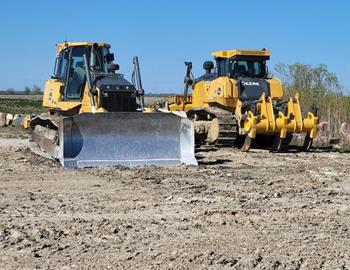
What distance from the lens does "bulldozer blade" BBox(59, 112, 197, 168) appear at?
10688 millimetres

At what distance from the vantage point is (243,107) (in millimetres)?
14734

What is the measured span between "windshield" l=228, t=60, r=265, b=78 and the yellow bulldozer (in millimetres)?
3407

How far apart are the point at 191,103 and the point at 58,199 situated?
10.3 meters

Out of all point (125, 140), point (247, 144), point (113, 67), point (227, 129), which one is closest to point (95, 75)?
point (113, 67)

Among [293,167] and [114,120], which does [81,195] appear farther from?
[293,167]

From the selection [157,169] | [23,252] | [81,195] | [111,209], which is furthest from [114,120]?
[23,252]

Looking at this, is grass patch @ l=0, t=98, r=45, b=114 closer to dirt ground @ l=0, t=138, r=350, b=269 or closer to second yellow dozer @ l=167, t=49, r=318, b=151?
second yellow dozer @ l=167, t=49, r=318, b=151

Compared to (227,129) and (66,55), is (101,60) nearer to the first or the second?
(66,55)

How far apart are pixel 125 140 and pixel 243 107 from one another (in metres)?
4.44

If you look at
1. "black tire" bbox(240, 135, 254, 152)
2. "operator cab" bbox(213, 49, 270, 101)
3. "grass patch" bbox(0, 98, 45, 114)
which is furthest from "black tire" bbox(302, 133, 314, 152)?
"grass patch" bbox(0, 98, 45, 114)

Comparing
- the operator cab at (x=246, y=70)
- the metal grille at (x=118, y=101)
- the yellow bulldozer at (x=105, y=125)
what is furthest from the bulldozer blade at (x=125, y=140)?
the operator cab at (x=246, y=70)

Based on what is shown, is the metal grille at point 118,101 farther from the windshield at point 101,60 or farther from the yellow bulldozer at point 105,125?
the windshield at point 101,60

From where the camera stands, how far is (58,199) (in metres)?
7.73

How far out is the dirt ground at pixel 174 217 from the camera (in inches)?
203
